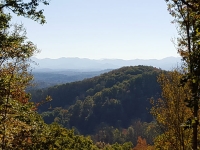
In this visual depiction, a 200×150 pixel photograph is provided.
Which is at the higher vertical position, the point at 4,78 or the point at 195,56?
the point at 195,56

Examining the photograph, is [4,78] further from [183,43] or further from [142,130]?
[142,130]

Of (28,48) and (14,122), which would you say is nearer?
(14,122)

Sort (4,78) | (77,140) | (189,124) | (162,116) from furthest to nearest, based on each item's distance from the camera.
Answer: (77,140) → (162,116) → (4,78) → (189,124)

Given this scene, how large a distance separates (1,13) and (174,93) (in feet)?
31.8

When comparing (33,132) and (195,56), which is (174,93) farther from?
(33,132)

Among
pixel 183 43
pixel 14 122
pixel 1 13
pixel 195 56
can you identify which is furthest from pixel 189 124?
pixel 1 13

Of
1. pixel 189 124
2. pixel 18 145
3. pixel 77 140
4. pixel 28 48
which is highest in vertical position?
pixel 28 48

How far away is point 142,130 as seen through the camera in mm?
147625

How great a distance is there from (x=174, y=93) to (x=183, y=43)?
2.70 metres

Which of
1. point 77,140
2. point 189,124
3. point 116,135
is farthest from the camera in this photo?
point 116,135

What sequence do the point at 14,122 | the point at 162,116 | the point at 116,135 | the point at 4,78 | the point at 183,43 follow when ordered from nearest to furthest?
the point at 14,122
the point at 4,78
the point at 183,43
the point at 162,116
the point at 116,135

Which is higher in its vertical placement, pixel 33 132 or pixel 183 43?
pixel 183 43

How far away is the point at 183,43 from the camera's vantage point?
12.5 meters

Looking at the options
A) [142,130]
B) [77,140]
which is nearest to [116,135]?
[142,130]
